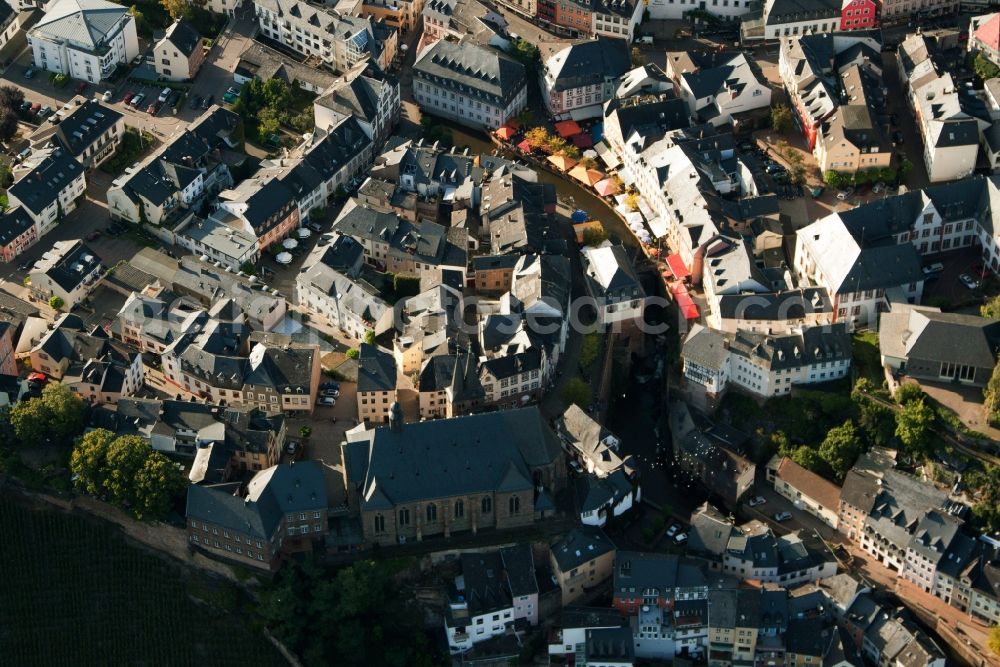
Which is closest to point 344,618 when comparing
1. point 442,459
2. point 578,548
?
point 442,459

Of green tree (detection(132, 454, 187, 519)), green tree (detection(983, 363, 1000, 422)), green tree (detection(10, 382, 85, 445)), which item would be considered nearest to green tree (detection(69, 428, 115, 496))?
green tree (detection(10, 382, 85, 445))

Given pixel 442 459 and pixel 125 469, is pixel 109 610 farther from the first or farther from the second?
pixel 442 459

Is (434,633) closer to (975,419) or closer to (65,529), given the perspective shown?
(65,529)

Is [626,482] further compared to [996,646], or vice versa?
[626,482]

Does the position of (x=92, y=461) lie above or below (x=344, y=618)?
above

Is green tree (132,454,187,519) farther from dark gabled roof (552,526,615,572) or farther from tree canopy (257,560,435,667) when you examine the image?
dark gabled roof (552,526,615,572)

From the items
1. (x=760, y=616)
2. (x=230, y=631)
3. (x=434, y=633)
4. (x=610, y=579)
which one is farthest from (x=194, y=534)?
(x=760, y=616)
